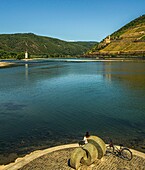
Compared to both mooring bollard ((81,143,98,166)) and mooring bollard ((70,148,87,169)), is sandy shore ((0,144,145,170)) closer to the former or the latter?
mooring bollard ((81,143,98,166))

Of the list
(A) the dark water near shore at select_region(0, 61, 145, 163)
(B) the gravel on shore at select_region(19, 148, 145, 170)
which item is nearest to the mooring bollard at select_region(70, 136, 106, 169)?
(B) the gravel on shore at select_region(19, 148, 145, 170)

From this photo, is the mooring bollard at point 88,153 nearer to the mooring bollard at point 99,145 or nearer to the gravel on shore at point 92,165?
the mooring bollard at point 99,145

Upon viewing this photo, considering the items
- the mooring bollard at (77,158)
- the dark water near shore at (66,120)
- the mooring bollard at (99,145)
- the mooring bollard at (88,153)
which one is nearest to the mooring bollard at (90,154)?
the mooring bollard at (88,153)

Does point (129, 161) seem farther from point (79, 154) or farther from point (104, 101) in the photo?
point (104, 101)

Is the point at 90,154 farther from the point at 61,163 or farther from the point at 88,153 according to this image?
the point at 61,163

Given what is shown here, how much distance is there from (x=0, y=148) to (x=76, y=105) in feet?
61.9

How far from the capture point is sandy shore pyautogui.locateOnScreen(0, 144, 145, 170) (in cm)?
1602

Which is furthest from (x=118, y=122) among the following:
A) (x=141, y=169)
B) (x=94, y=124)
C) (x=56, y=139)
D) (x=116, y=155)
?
(x=141, y=169)

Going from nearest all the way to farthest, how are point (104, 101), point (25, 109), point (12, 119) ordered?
point (12, 119) < point (25, 109) < point (104, 101)

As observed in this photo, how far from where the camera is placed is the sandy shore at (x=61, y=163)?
16.0 meters

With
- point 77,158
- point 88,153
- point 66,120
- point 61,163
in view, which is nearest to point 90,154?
point 88,153

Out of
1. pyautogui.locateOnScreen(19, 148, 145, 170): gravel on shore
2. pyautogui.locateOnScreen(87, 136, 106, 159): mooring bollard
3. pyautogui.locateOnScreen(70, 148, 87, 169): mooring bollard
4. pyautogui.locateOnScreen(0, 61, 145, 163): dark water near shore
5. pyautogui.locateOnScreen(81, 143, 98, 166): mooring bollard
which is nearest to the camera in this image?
pyautogui.locateOnScreen(70, 148, 87, 169): mooring bollard

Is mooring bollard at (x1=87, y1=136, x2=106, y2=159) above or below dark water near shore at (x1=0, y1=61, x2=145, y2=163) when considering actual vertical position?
above

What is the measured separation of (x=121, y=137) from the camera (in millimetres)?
24328
